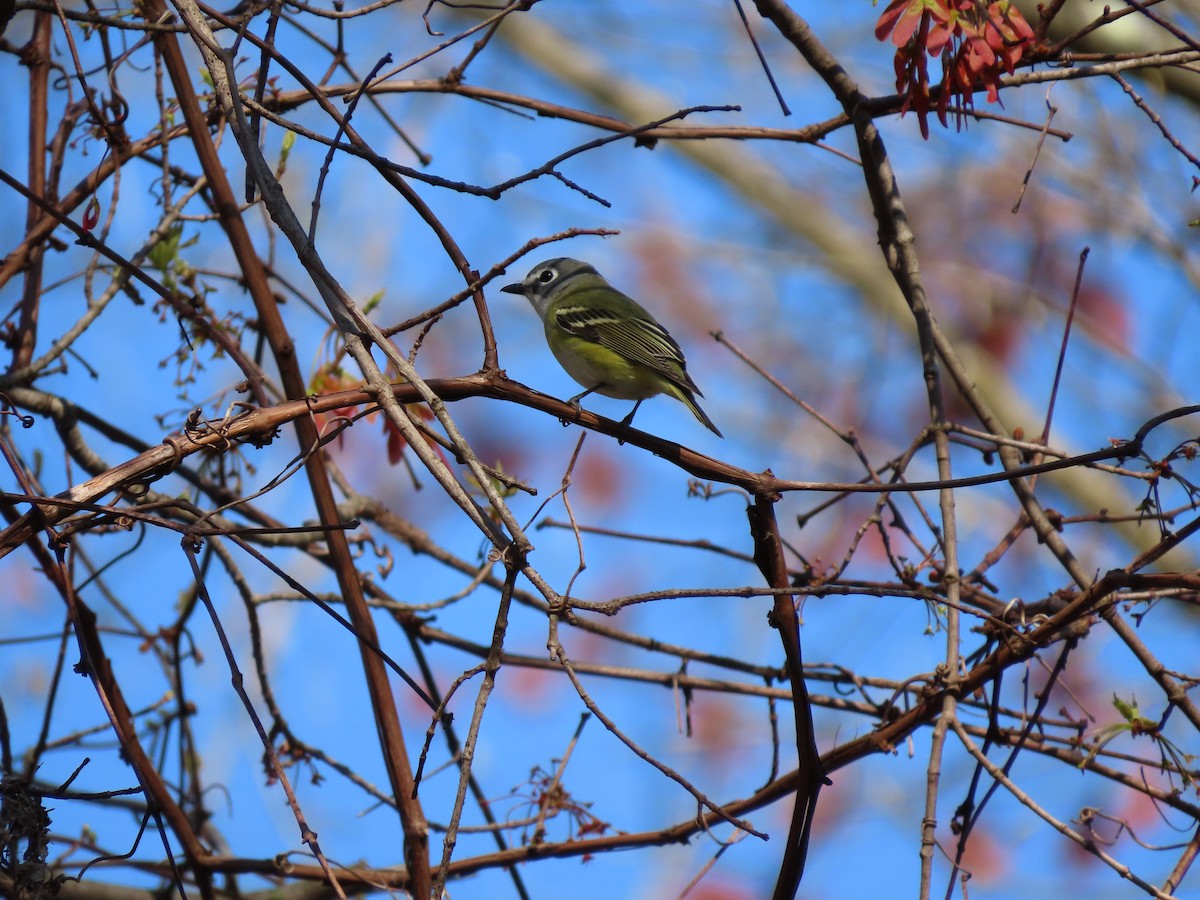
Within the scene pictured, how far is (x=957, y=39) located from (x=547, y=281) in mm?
2817

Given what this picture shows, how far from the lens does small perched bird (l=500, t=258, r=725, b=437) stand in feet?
13.1

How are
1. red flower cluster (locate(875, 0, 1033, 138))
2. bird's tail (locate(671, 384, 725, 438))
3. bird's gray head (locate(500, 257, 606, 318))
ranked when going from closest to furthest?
red flower cluster (locate(875, 0, 1033, 138)), bird's tail (locate(671, 384, 725, 438)), bird's gray head (locate(500, 257, 606, 318))

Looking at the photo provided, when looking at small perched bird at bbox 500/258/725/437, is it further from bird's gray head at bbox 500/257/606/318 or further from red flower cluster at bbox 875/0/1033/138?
red flower cluster at bbox 875/0/1033/138

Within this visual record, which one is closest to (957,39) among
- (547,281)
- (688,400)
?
(688,400)

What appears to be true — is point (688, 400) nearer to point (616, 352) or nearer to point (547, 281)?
point (616, 352)

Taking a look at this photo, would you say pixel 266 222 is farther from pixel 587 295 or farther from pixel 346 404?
pixel 346 404

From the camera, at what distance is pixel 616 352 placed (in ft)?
13.5

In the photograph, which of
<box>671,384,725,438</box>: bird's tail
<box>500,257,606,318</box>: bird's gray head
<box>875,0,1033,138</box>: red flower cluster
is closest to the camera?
<box>875,0,1033,138</box>: red flower cluster

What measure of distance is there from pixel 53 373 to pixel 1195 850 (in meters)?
3.04

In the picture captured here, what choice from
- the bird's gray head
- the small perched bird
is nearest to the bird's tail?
the small perched bird

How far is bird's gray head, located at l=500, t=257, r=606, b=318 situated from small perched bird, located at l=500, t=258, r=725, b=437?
1.19 ft

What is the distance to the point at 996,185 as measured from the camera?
420 inches

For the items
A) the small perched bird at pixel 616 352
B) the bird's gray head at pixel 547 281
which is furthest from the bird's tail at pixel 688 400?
the bird's gray head at pixel 547 281

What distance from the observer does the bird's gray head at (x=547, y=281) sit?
16.7 feet
